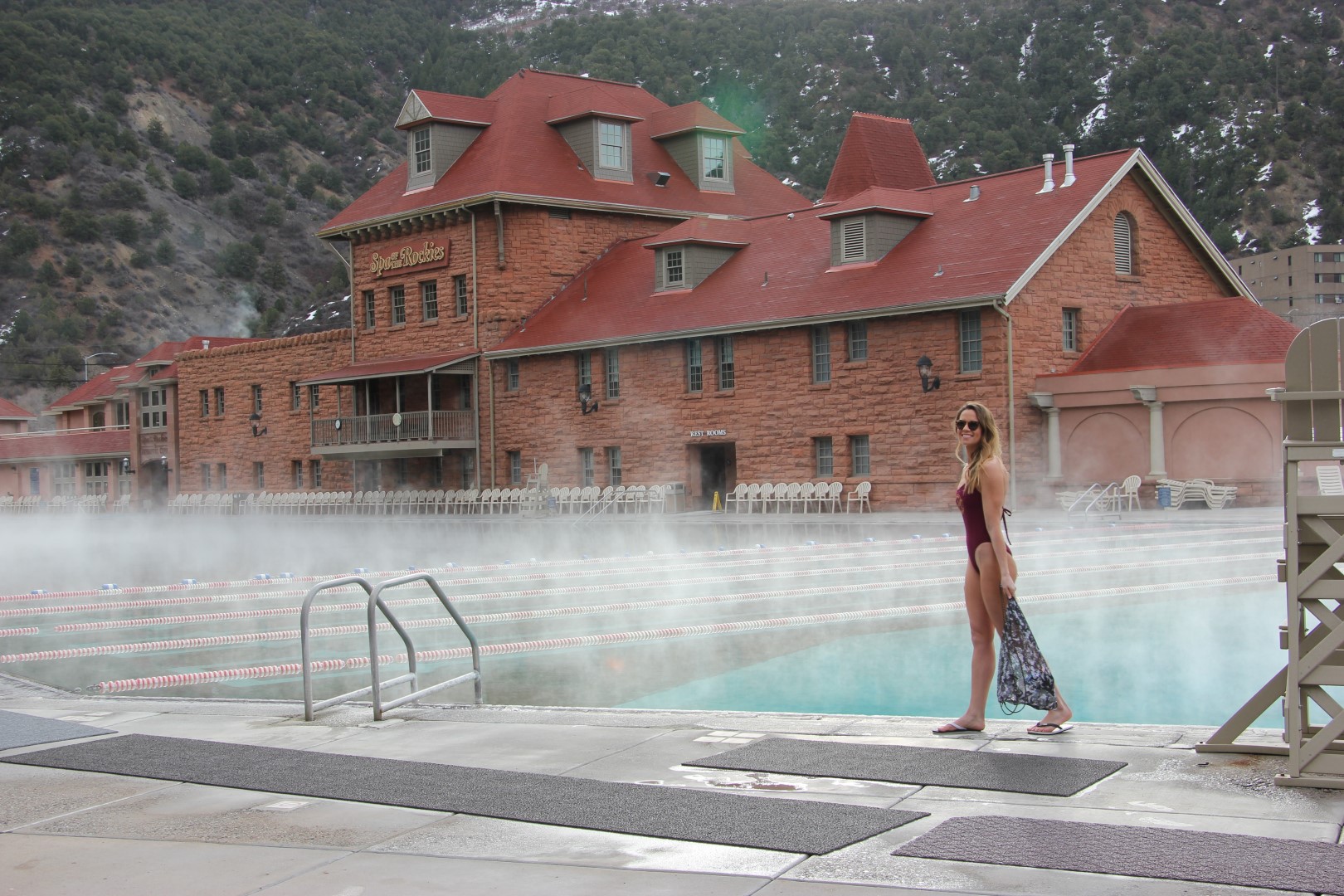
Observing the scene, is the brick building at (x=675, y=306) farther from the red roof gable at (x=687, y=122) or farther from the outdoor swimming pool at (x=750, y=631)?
the outdoor swimming pool at (x=750, y=631)

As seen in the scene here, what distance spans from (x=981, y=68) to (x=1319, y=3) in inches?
1101

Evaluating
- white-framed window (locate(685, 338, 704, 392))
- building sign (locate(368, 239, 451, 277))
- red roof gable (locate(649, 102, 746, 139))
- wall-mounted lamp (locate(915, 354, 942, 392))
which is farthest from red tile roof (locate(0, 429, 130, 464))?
wall-mounted lamp (locate(915, 354, 942, 392))

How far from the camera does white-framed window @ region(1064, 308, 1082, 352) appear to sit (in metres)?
34.4

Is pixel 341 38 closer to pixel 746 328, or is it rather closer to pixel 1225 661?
pixel 746 328

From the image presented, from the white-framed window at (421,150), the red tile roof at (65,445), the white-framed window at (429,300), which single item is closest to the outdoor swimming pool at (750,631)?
the white-framed window at (429,300)

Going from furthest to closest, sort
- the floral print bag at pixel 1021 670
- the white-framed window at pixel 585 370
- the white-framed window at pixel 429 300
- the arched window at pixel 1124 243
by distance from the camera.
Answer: the white-framed window at pixel 429 300, the white-framed window at pixel 585 370, the arched window at pixel 1124 243, the floral print bag at pixel 1021 670

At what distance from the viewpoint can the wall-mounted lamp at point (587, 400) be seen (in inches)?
1654

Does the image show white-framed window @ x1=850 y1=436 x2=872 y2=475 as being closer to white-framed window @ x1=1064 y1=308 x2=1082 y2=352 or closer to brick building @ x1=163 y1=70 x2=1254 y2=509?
brick building @ x1=163 y1=70 x2=1254 y2=509

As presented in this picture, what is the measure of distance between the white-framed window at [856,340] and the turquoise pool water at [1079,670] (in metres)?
20.4

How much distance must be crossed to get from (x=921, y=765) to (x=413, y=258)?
4314 centimetres

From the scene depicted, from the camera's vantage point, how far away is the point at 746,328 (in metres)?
37.1

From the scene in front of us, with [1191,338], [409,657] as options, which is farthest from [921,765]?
[1191,338]

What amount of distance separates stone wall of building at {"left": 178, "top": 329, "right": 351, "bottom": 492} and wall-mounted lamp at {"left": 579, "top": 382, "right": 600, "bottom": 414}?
13110mm

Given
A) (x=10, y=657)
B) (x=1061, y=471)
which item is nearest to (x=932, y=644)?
(x=10, y=657)
